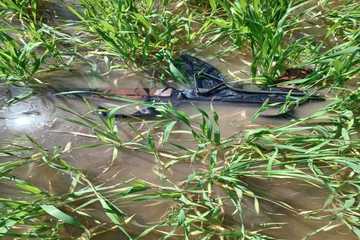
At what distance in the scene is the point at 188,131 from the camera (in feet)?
7.24

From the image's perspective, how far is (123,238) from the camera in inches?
74.5

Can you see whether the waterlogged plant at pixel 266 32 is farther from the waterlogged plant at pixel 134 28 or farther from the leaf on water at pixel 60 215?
the leaf on water at pixel 60 215

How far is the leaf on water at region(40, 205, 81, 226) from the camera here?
1.79 m

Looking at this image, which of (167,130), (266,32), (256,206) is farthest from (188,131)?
(266,32)

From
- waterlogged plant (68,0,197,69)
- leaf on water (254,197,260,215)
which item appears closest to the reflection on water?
leaf on water (254,197,260,215)

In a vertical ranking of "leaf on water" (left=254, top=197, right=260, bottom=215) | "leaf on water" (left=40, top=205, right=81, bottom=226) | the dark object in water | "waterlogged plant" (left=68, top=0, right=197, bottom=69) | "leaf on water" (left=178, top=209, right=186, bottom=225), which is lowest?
"leaf on water" (left=254, top=197, right=260, bottom=215)

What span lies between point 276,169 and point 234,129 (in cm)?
27

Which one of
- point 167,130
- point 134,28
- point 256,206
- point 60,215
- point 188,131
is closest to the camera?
point 60,215

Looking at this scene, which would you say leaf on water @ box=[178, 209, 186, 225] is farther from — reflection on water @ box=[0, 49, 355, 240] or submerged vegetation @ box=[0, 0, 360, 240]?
reflection on water @ box=[0, 49, 355, 240]

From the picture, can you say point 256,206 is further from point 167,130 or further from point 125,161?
point 125,161

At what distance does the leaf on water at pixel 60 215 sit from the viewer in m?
1.79

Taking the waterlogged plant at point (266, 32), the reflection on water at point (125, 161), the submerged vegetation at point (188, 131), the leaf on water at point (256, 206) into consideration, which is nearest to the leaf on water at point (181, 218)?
the submerged vegetation at point (188, 131)

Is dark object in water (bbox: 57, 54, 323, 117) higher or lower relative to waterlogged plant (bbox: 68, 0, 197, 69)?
lower

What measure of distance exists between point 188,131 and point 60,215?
0.65 metres
